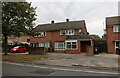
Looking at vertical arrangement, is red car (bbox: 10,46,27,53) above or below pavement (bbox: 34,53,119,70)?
above

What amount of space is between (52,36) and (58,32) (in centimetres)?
177

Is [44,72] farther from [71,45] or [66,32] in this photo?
[66,32]

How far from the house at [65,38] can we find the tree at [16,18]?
12222 mm

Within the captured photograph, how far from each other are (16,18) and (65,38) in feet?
55.5

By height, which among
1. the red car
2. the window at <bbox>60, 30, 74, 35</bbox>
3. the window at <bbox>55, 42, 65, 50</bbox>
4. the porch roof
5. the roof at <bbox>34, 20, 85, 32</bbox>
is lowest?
the red car

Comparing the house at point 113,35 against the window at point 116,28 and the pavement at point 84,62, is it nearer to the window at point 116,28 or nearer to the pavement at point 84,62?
the window at point 116,28

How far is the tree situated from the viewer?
30250mm

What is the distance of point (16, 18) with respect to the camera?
31.0 m

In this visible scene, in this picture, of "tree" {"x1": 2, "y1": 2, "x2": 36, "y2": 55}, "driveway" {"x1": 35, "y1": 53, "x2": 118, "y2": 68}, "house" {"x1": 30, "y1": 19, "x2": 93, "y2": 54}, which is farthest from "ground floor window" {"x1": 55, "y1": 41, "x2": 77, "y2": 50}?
"driveway" {"x1": 35, "y1": 53, "x2": 118, "y2": 68}

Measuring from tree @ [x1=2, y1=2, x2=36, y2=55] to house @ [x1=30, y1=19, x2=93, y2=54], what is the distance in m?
12.2

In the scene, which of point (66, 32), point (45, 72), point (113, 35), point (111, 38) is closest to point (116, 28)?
point (113, 35)

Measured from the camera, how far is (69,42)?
1714 inches

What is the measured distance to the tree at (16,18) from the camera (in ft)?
99.2

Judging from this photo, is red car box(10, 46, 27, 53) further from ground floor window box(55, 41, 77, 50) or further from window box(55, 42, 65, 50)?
ground floor window box(55, 41, 77, 50)
